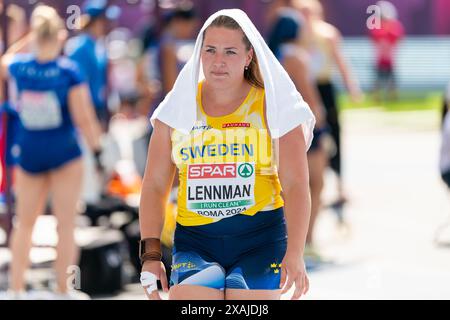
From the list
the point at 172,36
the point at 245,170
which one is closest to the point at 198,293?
the point at 245,170

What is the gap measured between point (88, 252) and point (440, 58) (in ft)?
86.3

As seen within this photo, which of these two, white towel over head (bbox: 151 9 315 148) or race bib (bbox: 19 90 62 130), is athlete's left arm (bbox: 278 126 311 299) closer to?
white towel over head (bbox: 151 9 315 148)

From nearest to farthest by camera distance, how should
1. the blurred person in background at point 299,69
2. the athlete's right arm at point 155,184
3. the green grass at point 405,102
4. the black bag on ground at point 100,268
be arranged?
the athlete's right arm at point 155,184 → the black bag on ground at point 100,268 → the blurred person in background at point 299,69 → the green grass at point 405,102

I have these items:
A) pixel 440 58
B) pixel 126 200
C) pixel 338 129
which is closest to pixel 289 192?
pixel 126 200

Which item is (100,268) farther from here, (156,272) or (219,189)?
(219,189)

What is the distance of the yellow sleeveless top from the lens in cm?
425

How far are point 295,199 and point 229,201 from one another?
0.75 feet

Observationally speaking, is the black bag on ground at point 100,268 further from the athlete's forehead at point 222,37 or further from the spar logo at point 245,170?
the athlete's forehead at point 222,37

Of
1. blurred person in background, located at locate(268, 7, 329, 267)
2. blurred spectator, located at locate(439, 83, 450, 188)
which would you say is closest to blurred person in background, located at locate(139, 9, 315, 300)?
blurred person in background, located at locate(268, 7, 329, 267)

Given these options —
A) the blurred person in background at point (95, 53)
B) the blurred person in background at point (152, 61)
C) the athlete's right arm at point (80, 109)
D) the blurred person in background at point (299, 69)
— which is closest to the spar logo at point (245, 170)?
the athlete's right arm at point (80, 109)

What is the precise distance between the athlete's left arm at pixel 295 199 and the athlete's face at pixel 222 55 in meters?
0.29

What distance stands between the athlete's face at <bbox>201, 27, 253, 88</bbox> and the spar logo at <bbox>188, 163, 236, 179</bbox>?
0.27 m

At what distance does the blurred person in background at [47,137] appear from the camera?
24.6ft

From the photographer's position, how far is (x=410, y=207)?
12.4m
